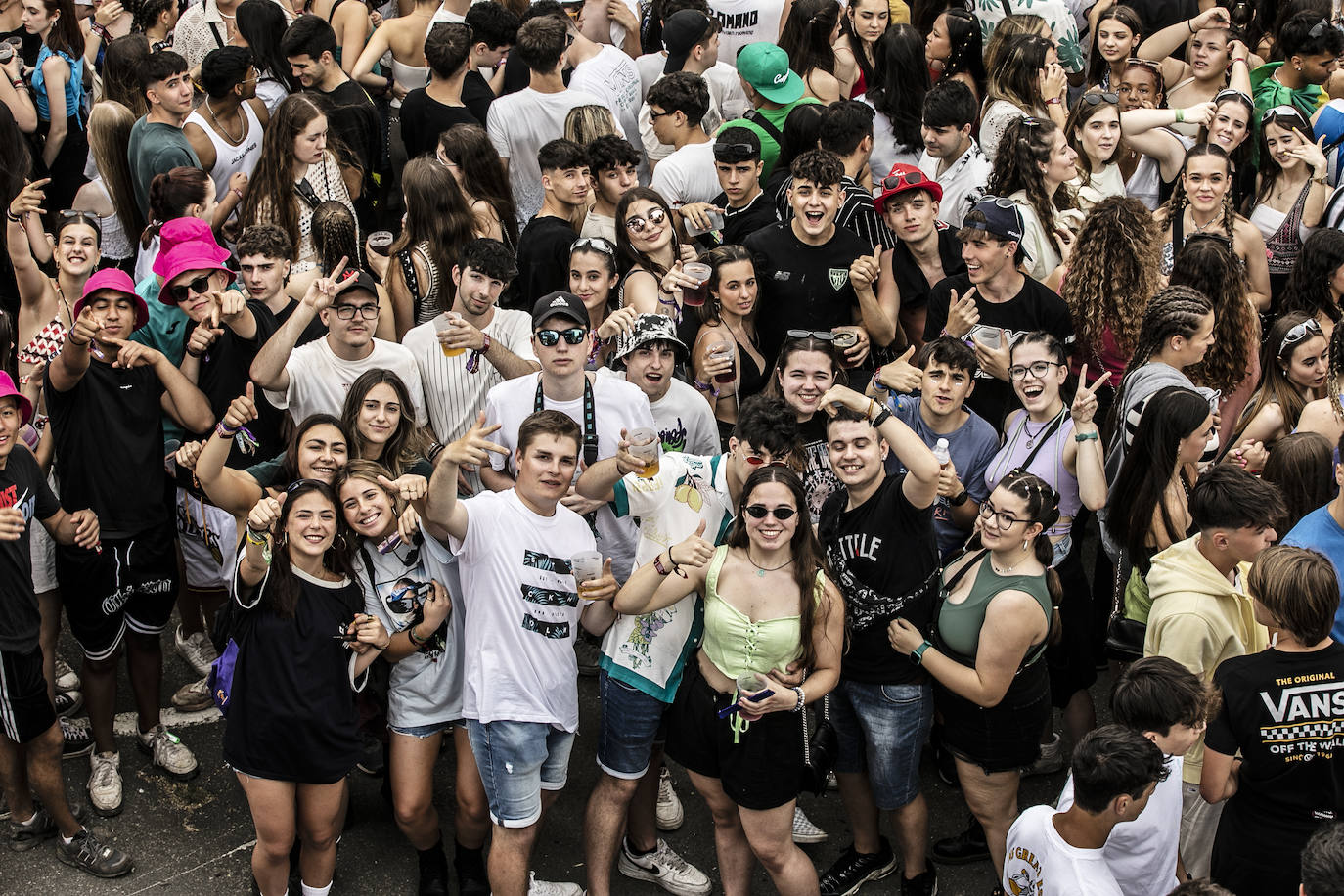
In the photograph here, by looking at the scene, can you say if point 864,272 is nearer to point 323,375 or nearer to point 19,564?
point 323,375

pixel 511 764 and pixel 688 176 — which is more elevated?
pixel 688 176

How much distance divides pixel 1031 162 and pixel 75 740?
5.22 metres

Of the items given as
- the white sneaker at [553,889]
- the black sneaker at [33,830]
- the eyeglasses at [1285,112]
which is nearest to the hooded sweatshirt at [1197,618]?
the white sneaker at [553,889]

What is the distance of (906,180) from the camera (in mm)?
6629

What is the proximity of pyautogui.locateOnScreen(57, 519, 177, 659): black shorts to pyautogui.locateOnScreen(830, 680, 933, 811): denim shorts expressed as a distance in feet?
9.64

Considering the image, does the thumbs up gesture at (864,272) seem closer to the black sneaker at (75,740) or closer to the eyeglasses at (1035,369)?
the eyeglasses at (1035,369)

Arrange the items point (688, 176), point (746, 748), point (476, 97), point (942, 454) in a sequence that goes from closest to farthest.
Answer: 1. point (746, 748)
2. point (942, 454)
3. point (688, 176)
4. point (476, 97)

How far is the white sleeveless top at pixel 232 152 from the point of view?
24.9ft

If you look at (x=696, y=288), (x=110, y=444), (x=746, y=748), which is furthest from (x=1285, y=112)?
(x=110, y=444)

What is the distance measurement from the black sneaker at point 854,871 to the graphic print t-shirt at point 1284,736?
1586mm

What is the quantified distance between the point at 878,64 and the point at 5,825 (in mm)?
6019

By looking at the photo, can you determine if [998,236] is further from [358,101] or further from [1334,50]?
[358,101]

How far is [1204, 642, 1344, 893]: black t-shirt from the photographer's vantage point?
4.22 m

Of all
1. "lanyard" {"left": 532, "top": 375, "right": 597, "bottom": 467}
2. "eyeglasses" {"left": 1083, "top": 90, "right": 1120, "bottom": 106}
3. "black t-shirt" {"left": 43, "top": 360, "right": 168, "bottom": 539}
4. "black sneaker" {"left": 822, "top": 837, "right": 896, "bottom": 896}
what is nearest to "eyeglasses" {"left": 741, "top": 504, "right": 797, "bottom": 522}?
"lanyard" {"left": 532, "top": 375, "right": 597, "bottom": 467}
